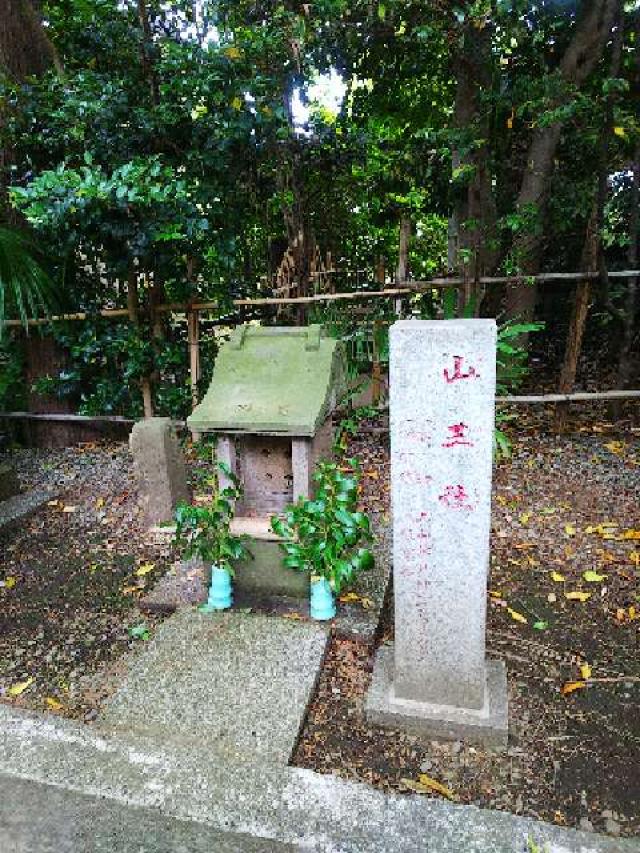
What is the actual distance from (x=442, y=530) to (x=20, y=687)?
1963 mm

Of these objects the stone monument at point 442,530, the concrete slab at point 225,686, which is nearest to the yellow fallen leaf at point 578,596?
the stone monument at point 442,530

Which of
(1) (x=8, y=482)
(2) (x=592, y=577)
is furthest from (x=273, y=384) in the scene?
(1) (x=8, y=482)

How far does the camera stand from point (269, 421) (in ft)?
8.94

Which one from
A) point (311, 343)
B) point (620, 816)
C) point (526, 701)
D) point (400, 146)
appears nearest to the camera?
point (620, 816)

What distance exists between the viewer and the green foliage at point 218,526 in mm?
2836

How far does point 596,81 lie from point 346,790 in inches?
243

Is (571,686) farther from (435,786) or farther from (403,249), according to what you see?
(403,249)

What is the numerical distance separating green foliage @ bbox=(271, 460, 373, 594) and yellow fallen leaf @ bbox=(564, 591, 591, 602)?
123cm

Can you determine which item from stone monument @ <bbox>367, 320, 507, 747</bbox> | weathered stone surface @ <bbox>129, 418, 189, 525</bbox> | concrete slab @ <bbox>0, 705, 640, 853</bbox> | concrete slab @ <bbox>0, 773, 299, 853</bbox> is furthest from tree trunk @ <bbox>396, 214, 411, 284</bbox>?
concrete slab @ <bbox>0, 773, 299, 853</bbox>

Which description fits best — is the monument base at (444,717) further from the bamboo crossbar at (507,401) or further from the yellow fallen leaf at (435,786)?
the bamboo crossbar at (507,401)

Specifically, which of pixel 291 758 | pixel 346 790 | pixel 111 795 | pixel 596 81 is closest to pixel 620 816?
pixel 346 790

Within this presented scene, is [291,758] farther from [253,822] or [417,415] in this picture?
[417,415]

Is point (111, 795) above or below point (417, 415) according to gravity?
below

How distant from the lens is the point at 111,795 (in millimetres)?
1947
